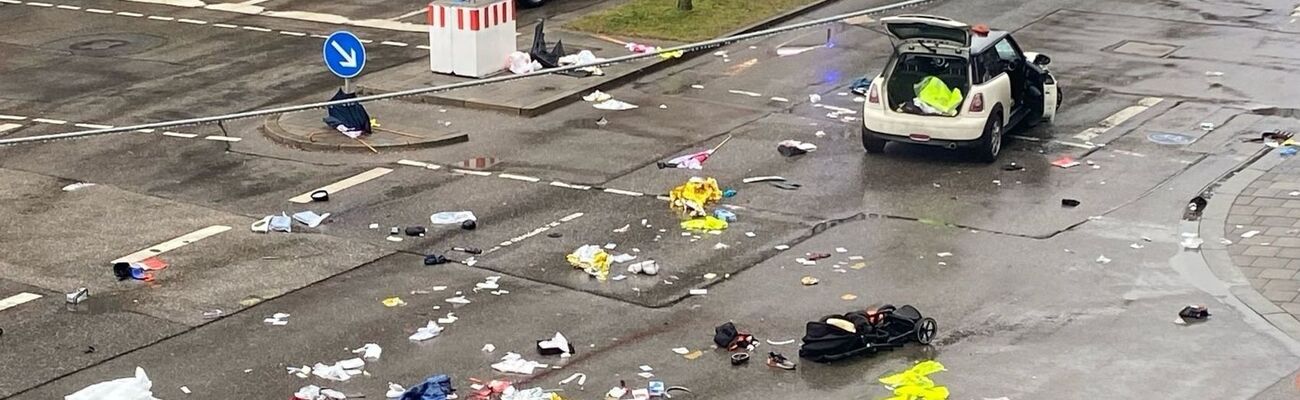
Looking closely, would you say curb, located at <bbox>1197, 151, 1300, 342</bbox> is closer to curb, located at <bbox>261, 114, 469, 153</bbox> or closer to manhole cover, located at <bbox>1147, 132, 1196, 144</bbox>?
Result: manhole cover, located at <bbox>1147, 132, 1196, 144</bbox>

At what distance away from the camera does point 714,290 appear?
15.1 meters

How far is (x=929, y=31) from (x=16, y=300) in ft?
31.2

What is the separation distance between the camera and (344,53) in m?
19.7

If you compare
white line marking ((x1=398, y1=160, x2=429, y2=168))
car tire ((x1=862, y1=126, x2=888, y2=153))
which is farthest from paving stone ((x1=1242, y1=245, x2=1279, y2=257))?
white line marking ((x1=398, y1=160, x2=429, y2=168))

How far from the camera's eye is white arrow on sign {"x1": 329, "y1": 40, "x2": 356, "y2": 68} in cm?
1967

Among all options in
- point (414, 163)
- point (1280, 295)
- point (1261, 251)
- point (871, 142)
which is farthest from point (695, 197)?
point (1280, 295)

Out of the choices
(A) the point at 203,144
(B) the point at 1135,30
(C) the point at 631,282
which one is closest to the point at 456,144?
(A) the point at 203,144

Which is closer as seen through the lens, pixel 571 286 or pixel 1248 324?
pixel 1248 324

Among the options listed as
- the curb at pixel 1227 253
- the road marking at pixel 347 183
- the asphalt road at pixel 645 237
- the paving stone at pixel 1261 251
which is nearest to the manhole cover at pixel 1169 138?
the asphalt road at pixel 645 237

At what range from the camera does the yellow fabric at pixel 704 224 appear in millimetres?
16891

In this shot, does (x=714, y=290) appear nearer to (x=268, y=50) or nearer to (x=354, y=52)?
(x=354, y=52)

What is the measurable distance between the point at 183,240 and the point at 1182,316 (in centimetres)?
911

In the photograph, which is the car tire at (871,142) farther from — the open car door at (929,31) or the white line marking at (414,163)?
the white line marking at (414,163)

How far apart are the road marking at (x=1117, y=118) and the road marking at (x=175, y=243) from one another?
9.78 metres
